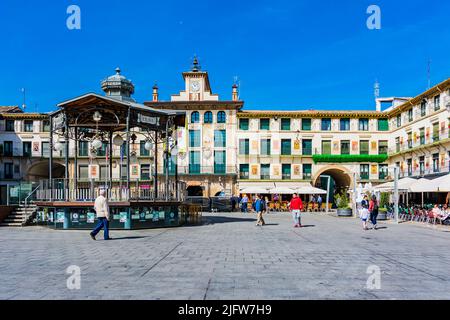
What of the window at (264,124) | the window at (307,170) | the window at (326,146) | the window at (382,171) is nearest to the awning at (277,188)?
the window at (307,170)

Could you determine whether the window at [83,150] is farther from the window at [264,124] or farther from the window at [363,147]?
the window at [363,147]

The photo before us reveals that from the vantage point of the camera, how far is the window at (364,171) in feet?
141

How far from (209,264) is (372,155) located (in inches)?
1495

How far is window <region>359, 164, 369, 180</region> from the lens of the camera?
42.8m

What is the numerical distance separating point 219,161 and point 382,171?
56.5 ft

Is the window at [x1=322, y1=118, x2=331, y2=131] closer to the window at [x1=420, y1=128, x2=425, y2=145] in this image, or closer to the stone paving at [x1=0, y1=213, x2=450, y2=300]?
the window at [x1=420, y1=128, x2=425, y2=145]

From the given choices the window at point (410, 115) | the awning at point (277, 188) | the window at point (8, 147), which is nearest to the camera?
the awning at point (277, 188)

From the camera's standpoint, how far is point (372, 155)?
4294cm

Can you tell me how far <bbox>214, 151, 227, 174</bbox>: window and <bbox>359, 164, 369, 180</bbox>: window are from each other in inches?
559

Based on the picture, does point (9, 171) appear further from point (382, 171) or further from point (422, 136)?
point (422, 136)

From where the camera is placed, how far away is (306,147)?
1704 inches

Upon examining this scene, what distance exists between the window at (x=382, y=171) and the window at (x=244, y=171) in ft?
45.5

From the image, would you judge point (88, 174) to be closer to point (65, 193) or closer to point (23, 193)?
point (23, 193)

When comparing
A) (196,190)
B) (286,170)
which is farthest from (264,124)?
(196,190)
